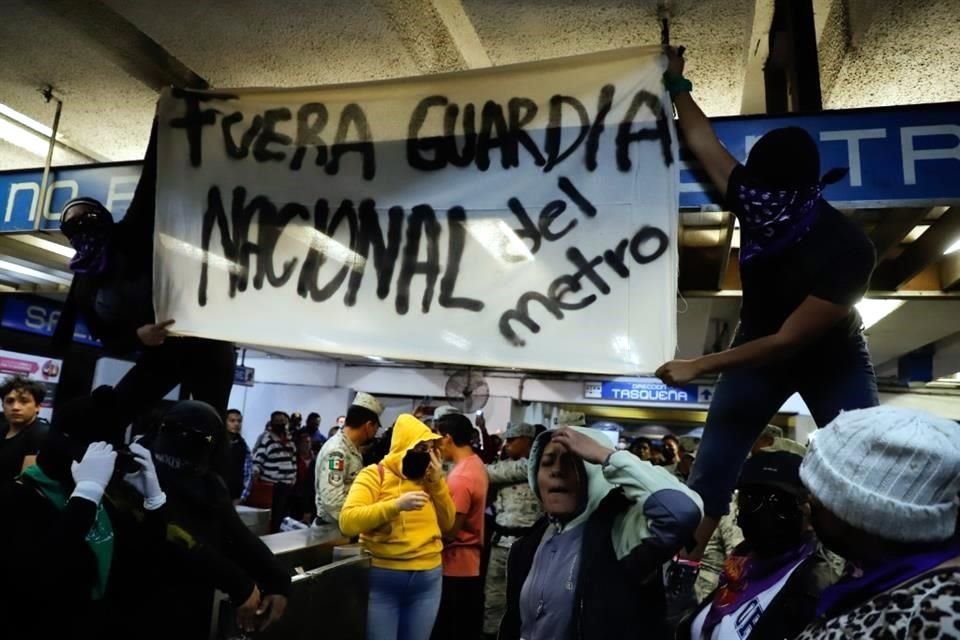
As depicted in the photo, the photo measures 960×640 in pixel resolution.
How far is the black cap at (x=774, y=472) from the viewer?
1878 millimetres

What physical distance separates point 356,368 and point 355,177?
42.8 feet

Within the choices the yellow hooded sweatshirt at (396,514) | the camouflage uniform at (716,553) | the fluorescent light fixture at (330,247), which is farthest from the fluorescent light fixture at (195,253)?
the camouflage uniform at (716,553)

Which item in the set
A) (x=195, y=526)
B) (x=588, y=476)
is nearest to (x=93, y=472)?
(x=195, y=526)

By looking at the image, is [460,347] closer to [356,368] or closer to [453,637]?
[453,637]

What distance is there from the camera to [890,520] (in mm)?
1121

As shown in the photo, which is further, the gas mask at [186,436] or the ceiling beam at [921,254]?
the ceiling beam at [921,254]

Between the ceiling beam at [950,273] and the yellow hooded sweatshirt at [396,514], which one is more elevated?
the ceiling beam at [950,273]

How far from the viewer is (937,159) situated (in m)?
1.97

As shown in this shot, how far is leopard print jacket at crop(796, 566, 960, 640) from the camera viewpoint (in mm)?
980

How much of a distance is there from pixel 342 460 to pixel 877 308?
5.33 metres

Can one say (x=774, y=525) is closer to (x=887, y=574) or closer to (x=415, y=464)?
(x=887, y=574)

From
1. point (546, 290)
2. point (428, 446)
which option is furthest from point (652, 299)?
point (428, 446)

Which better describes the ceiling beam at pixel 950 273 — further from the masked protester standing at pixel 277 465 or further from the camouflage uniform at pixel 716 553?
the masked protester standing at pixel 277 465

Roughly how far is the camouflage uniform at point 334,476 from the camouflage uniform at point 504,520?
0.98 meters
